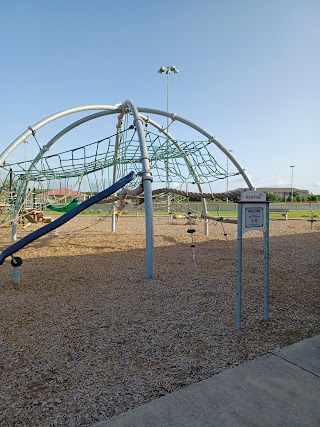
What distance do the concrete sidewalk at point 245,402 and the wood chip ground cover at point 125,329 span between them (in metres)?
0.18

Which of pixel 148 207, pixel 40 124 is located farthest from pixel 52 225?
pixel 40 124

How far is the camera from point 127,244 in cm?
1110

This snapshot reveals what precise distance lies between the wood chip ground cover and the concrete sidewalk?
0.59 feet

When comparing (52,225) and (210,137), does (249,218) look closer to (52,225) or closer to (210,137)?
(52,225)

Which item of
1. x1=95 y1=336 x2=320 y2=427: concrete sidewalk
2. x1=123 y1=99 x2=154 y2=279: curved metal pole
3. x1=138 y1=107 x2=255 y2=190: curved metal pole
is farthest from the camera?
x1=138 y1=107 x2=255 y2=190: curved metal pole

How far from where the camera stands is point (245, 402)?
7.59 feet

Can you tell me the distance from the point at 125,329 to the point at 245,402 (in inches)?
71.6

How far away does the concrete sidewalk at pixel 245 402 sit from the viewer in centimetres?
212

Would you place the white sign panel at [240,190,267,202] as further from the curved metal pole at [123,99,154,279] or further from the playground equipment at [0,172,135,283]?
the curved metal pole at [123,99,154,279]

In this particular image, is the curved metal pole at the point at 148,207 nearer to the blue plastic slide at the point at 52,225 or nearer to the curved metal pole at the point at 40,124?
the blue plastic slide at the point at 52,225

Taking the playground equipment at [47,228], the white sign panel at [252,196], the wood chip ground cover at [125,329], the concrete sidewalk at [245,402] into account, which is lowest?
the wood chip ground cover at [125,329]

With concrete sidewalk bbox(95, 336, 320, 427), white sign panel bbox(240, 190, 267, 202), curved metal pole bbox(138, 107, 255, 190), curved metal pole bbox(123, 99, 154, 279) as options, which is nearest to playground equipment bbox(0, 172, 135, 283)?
curved metal pole bbox(123, 99, 154, 279)

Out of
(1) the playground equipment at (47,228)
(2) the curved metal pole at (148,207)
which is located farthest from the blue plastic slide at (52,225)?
(2) the curved metal pole at (148,207)

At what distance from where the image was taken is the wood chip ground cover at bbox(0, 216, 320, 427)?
2.52 meters
